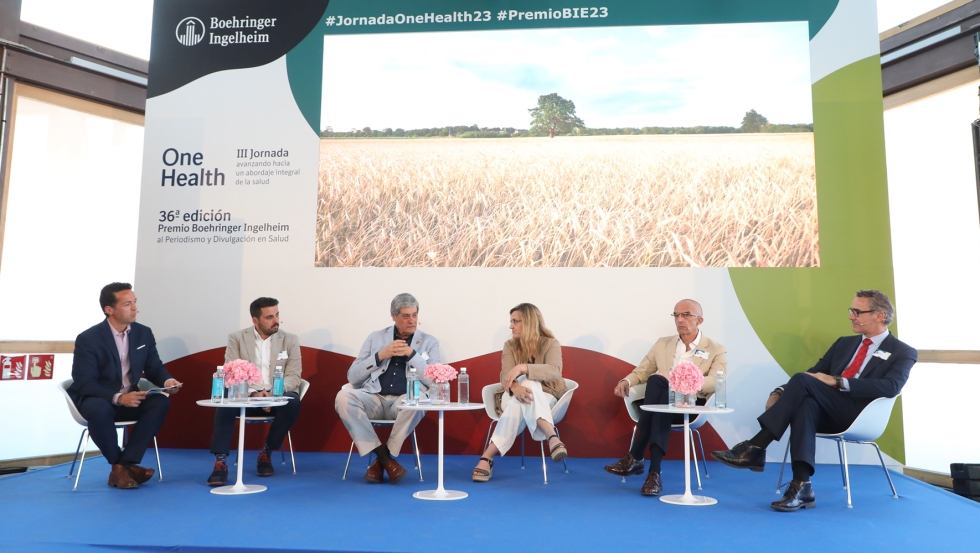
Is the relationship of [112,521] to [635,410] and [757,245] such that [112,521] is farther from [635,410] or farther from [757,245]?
[757,245]

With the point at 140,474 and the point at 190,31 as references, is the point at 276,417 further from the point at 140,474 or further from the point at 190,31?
the point at 190,31

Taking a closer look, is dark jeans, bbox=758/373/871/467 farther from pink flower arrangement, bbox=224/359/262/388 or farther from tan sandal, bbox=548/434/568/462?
pink flower arrangement, bbox=224/359/262/388

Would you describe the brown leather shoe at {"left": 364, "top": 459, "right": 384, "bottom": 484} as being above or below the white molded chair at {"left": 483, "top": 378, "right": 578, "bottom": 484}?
below

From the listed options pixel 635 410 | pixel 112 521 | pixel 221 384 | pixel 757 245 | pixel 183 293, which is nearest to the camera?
pixel 112 521

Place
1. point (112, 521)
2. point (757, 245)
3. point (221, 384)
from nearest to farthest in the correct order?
point (112, 521), point (221, 384), point (757, 245)

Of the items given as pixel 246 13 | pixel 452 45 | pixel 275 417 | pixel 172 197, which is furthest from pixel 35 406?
pixel 452 45

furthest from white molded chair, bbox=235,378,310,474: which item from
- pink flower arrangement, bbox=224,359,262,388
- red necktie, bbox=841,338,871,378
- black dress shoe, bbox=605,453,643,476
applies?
red necktie, bbox=841,338,871,378

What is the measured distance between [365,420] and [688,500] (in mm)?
1997

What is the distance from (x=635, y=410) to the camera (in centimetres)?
460

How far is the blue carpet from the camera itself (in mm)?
2889

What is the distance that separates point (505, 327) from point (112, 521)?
308 centimetres

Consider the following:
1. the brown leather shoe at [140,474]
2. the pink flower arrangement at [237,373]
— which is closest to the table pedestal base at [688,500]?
the pink flower arrangement at [237,373]

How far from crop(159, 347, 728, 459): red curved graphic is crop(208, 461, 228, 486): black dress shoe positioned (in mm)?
1409

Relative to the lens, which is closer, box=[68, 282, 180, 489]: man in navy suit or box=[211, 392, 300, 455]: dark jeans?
box=[68, 282, 180, 489]: man in navy suit
